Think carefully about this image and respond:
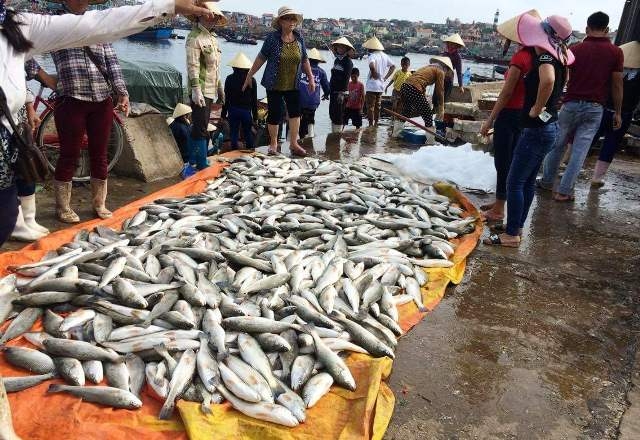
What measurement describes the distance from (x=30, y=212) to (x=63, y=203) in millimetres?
437

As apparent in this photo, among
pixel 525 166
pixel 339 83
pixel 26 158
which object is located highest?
pixel 26 158

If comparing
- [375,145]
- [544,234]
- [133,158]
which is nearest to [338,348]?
[544,234]

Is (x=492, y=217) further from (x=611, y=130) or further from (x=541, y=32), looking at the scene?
(x=611, y=130)

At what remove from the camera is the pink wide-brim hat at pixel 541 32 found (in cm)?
456

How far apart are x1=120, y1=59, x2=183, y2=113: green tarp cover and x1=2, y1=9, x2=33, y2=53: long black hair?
12.7 meters

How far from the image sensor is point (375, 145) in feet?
33.2

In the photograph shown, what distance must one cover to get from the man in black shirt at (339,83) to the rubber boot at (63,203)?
22.7ft

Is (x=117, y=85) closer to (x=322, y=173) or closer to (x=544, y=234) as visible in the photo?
(x=322, y=173)

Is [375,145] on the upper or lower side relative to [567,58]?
lower

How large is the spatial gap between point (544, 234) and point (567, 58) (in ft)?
6.41

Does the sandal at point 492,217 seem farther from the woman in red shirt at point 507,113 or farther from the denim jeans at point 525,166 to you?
the denim jeans at point 525,166

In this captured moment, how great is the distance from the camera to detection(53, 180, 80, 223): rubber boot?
5.06 meters

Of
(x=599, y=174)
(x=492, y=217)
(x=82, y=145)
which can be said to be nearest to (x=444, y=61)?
(x=599, y=174)

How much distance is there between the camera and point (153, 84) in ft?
46.9
